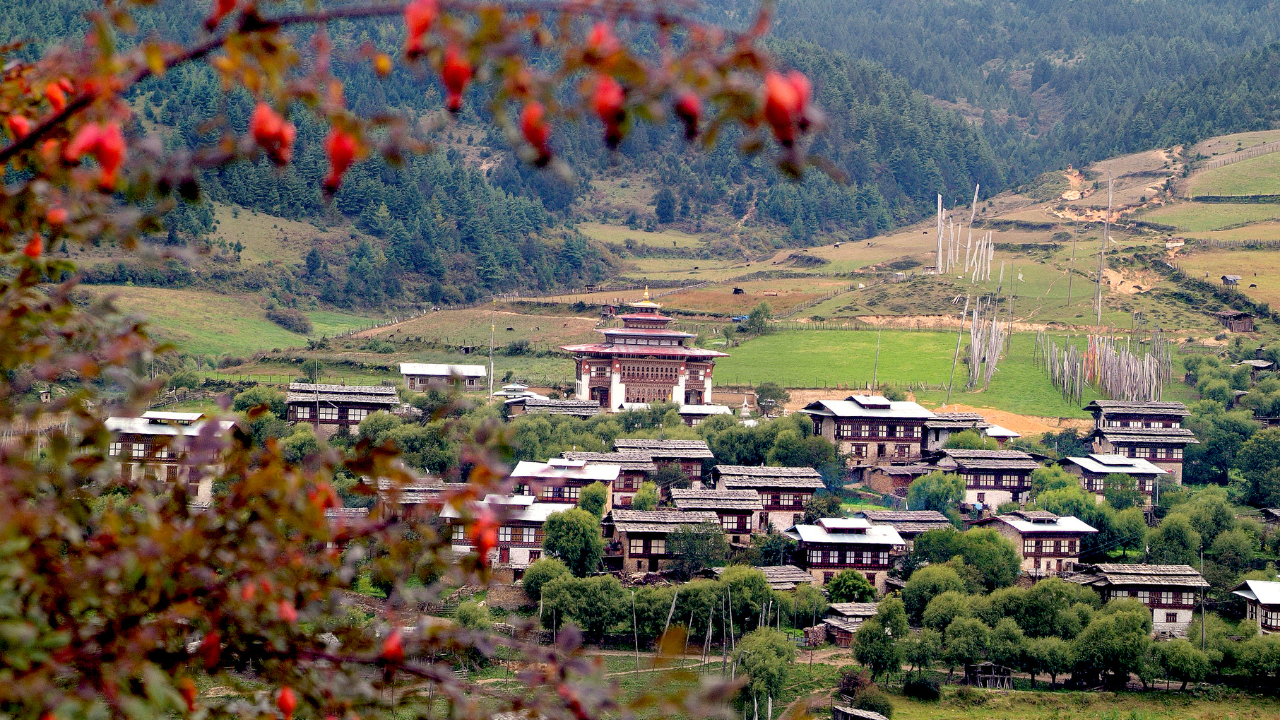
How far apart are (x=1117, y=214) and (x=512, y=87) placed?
117651 mm

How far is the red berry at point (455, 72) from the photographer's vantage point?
436cm

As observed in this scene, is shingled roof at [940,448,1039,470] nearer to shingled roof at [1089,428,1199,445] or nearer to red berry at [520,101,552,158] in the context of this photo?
shingled roof at [1089,428,1199,445]

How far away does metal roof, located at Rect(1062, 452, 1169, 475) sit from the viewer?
176 feet

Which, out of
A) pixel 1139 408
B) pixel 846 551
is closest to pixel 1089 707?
pixel 846 551

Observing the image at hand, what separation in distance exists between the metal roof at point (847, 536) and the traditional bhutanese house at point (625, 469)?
7.65 metres

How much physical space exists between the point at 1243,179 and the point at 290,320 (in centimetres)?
8021

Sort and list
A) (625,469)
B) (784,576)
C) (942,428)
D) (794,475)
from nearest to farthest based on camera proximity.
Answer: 1. (784,576)
2. (794,475)
3. (625,469)
4. (942,428)

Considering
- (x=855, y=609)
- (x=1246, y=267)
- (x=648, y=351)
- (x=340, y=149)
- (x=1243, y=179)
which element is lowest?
(x=855, y=609)

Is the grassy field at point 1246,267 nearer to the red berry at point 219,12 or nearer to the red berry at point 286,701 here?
the red berry at point 286,701

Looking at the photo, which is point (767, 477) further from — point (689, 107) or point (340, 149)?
point (689, 107)

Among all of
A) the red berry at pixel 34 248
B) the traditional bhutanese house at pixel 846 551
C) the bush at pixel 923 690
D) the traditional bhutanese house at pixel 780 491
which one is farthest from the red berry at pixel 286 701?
the traditional bhutanese house at pixel 780 491

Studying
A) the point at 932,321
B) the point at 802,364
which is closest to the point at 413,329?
the point at 802,364

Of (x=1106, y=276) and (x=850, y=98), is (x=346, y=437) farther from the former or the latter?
(x=850, y=98)

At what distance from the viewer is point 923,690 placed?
35656 millimetres
